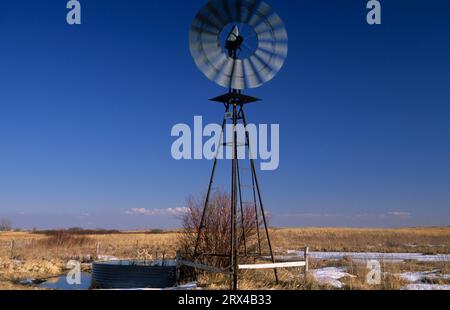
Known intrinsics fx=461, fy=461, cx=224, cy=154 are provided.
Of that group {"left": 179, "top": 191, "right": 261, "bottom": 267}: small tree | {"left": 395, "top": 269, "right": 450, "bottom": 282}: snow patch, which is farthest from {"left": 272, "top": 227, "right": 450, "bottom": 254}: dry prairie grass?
{"left": 179, "top": 191, "right": 261, "bottom": 267}: small tree

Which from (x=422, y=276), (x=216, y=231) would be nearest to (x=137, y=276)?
(x=216, y=231)

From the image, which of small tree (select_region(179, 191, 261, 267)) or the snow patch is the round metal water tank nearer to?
small tree (select_region(179, 191, 261, 267))

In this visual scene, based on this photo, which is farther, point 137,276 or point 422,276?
point 422,276

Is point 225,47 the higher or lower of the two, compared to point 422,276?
higher

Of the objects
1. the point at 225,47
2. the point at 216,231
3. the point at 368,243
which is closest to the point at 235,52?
the point at 225,47

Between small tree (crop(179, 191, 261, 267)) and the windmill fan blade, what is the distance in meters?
4.13

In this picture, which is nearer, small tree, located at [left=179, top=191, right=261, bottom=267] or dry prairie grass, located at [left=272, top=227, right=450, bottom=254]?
small tree, located at [left=179, top=191, right=261, bottom=267]

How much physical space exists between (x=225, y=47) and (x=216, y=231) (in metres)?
5.46

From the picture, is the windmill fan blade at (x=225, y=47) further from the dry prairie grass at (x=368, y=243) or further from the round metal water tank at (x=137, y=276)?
the dry prairie grass at (x=368, y=243)

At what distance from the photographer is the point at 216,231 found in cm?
1397

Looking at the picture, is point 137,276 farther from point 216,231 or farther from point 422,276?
point 422,276

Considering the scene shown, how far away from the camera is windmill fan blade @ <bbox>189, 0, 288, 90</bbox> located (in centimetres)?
1184
